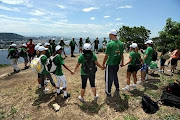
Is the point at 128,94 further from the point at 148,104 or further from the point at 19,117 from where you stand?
the point at 19,117

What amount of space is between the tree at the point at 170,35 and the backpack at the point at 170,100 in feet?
7.99

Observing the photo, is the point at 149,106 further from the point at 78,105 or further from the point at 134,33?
the point at 134,33

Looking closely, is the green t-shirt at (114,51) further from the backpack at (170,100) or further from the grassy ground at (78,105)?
the backpack at (170,100)

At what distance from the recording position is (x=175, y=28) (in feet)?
20.2

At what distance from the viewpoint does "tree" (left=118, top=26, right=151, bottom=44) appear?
2056 inches

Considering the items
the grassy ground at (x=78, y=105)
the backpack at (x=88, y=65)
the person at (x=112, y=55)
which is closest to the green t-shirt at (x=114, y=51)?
the person at (x=112, y=55)

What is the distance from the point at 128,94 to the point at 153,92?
122 cm

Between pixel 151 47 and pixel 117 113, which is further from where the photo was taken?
pixel 151 47

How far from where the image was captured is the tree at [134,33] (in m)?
52.2

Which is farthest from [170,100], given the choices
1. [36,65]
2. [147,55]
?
[36,65]

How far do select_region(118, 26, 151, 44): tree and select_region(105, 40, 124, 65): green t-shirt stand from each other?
159 feet

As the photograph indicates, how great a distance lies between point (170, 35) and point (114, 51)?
2.93 metres

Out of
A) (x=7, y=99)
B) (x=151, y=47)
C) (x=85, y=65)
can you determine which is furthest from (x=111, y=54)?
(x=7, y=99)

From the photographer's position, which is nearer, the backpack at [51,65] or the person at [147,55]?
the backpack at [51,65]
